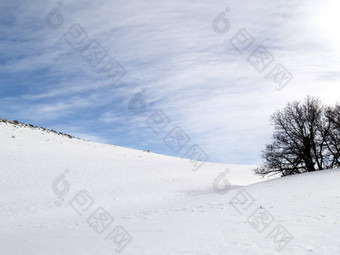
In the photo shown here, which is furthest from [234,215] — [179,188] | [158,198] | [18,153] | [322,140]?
[18,153]

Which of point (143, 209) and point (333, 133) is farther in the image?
point (333, 133)

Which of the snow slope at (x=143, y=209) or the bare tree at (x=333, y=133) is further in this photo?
the bare tree at (x=333, y=133)

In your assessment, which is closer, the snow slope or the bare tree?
the snow slope

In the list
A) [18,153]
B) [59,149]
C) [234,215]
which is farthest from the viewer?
[59,149]

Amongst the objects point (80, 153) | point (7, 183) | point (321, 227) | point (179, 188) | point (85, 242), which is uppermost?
point (80, 153)

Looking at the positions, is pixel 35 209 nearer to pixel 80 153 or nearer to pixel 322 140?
pixel 80 153

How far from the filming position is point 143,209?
644 inches

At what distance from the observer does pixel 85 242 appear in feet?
29.8

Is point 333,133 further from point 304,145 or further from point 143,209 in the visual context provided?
point 143,209

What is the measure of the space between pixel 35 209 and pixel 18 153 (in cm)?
1397

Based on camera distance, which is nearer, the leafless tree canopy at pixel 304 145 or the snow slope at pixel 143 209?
the snow slope at pixel 143 209

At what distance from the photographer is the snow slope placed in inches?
326

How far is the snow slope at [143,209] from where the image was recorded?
8.27 meters

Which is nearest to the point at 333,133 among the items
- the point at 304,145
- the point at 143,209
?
the point at 304,145
